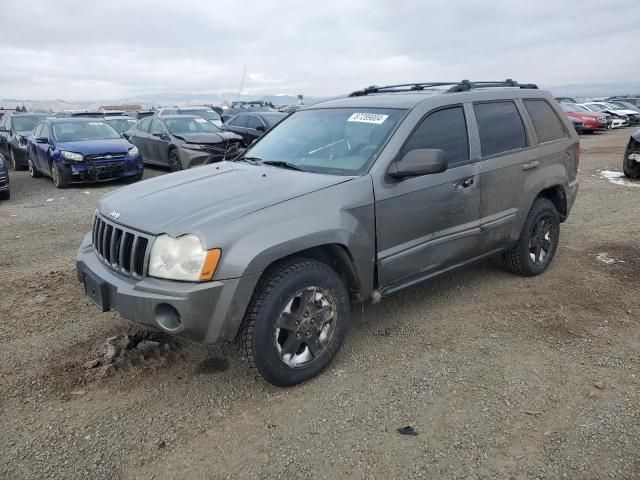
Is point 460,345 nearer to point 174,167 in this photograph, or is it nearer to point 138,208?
point 138,208

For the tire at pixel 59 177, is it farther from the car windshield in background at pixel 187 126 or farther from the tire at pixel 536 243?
the tire at pixel 536 243

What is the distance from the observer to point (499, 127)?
13.9ft

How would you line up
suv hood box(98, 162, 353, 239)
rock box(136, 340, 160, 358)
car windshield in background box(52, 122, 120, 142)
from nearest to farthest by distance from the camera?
suv hood box(98, 162, 353, 239) < rock box(136, 340, 160, 358) < car windshield in background box(52, 122, 120, 142)

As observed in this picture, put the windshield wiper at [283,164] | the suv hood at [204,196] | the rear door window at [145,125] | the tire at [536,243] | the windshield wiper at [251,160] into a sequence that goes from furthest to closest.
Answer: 1. the rear door window at [145,125]
2. the tire at [536,243]
3. the windshield wiper at [251,160]
4. the windshield wiper at [283,164]
5. the suv hood at [204,196]

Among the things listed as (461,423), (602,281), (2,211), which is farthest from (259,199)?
(2,211)

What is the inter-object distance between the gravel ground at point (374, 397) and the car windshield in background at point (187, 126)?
8315mm

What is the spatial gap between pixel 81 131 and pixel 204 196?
9051mm

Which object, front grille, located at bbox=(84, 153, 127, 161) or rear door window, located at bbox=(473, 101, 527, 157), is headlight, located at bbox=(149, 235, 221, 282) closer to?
→ rear door window, located at bbox=(473, 101, 527, 157)

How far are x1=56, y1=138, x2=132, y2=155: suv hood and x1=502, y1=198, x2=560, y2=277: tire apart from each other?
8.25 meters

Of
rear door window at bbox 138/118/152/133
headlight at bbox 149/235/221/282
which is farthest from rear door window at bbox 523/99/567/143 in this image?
rear door window at bbox 138/118/152/133

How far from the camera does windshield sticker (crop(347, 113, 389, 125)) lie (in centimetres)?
364

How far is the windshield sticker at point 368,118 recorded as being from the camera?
12.0 feet

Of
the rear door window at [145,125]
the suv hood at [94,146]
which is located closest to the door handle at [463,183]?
the suv hood at [94,146]

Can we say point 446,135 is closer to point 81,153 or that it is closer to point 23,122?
point 81,153
